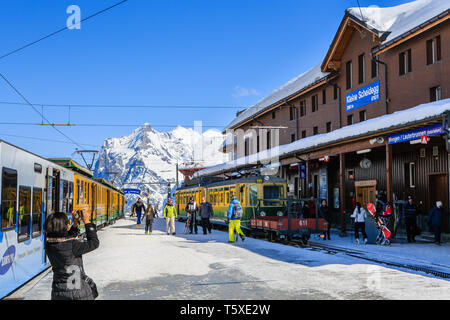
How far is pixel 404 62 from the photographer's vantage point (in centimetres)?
2338

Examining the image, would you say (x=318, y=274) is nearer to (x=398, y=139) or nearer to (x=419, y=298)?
(x=419, y=298)

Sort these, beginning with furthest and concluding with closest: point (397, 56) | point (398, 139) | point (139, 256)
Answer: point (397, 56), point (398, 139), point (139, 256)

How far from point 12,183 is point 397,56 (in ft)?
65.6

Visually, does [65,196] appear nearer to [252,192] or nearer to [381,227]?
[381,227]

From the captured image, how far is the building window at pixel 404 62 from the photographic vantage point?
22.8m

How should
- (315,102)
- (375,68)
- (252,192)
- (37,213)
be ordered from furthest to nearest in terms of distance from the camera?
(315,102)
(375,68)
(252,192)
(37,213)

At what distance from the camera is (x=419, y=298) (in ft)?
25.3

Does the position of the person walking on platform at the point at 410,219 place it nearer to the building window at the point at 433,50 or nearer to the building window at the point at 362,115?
the building window at the point at 433,50

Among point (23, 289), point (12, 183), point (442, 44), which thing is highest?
point (442, 44)

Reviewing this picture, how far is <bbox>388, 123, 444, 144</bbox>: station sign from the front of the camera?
15966 mm

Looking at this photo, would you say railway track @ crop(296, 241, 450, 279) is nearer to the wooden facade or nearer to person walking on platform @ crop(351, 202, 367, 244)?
person walking on platform @ crop(351, 202, 367, 244)

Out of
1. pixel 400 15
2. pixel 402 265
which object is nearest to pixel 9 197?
pixel 402 265

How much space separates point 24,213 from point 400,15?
23176mm
